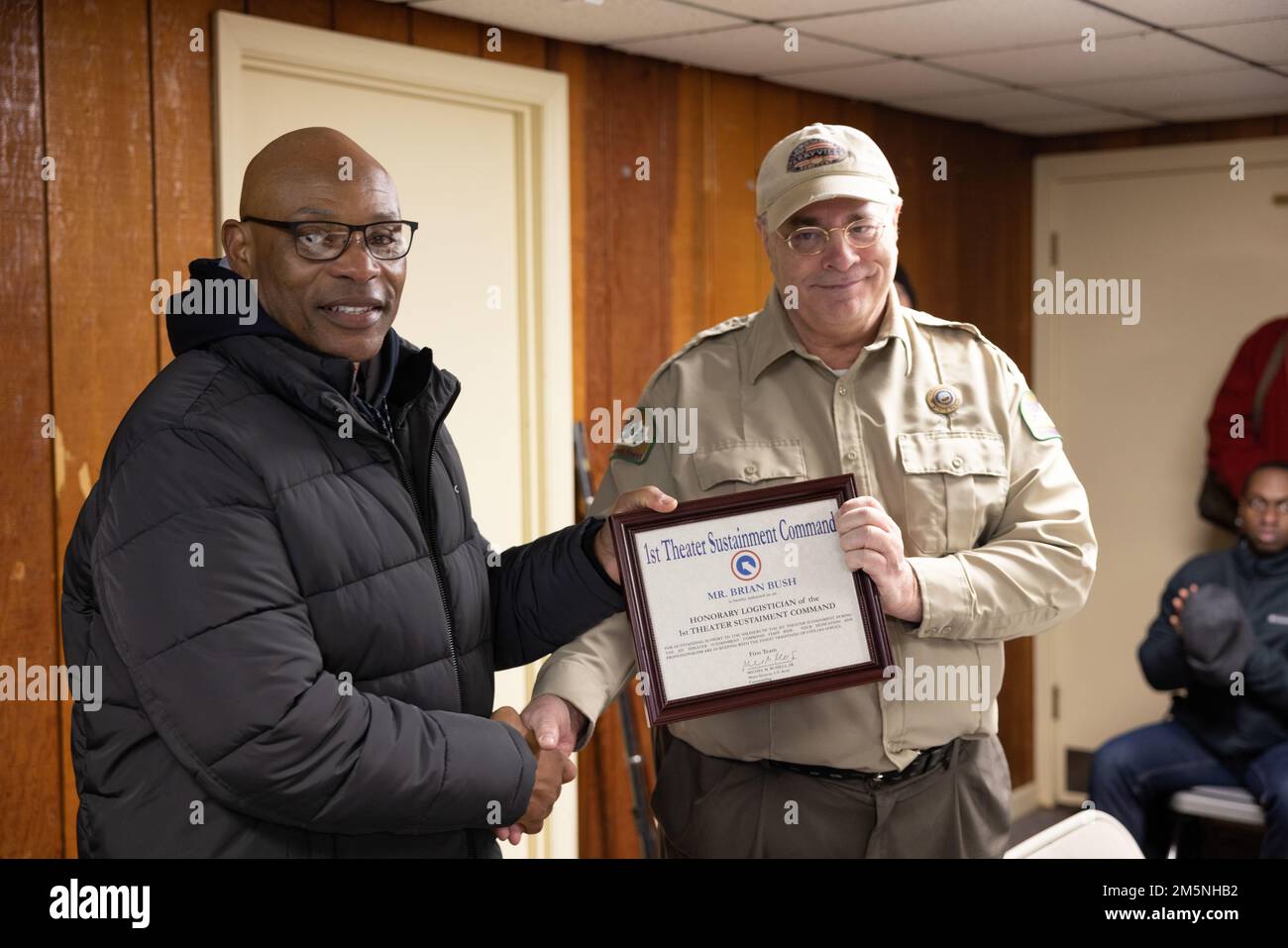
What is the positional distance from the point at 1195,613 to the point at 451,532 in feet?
7.95

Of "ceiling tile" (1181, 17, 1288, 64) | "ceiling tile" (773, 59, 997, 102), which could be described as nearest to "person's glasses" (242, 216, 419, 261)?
"ceiling tile" (773, 59, 997, 102)

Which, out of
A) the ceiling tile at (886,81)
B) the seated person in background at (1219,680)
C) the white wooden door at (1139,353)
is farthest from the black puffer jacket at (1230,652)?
the ceiling tile at (886,81)

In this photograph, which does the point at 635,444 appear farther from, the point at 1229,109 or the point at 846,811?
the point at 1229,109

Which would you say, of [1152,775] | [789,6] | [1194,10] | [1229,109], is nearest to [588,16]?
[789,6]

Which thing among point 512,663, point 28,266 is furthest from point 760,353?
point 28,266

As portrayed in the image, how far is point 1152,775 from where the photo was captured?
130 inches

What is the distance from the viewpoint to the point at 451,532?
1424mm

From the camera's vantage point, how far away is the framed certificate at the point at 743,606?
1548 millimetres

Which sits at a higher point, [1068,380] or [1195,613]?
[1068,380]

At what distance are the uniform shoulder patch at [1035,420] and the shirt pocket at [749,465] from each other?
0.96 ft

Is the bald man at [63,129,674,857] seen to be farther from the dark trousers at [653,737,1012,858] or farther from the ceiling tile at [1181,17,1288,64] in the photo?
the ceiling tile at [1181,17,1288,64]

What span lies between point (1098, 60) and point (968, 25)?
524mm

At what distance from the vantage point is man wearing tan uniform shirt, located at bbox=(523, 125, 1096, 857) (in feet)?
5.32
